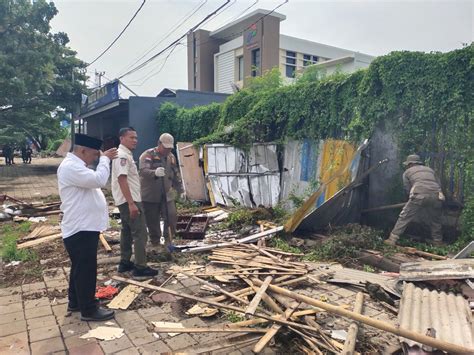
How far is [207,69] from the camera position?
1222 inches

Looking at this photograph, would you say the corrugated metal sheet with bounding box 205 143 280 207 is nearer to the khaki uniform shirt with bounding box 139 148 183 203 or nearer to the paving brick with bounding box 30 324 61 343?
the khaki uniform shirt with bounding box 139 148 183 203

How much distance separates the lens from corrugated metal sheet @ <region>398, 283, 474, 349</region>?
2863 mm

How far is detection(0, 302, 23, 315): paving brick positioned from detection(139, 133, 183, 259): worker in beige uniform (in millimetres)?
2072

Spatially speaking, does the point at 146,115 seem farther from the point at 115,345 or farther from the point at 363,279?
the point at 115,345

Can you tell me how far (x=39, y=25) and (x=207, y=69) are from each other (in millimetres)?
14687

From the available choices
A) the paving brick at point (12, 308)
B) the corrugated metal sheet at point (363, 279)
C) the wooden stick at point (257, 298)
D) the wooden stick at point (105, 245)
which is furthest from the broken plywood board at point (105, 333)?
the wooden stick at point (105, 245)

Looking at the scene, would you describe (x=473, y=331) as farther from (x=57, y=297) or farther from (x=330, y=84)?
(x=330, y=84)

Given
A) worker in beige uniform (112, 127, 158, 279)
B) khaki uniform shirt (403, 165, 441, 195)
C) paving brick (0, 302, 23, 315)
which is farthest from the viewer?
khaki uniform shirt (403, 165, 441, 195)

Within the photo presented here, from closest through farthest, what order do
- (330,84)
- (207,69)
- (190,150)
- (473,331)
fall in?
1. (473,331)
2. (330,84)
3. (190,150)
4. (207,69)

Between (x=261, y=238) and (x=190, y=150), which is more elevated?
(x=190, y=150)

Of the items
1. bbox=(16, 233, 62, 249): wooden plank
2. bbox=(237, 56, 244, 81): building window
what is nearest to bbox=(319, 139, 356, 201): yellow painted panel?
bbox=(16, 233, 62, 249): wooden plank

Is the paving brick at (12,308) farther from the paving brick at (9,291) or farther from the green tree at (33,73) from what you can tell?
the green tree at (33,73)

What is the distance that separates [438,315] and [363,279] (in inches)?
58.6

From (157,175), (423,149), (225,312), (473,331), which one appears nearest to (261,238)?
(157,175)
